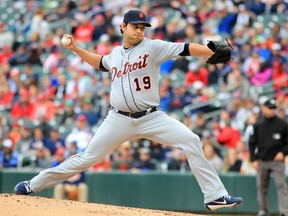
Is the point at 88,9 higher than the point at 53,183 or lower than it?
higher

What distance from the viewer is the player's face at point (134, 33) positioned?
24.6 feet

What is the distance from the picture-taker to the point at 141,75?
7445 millimetres

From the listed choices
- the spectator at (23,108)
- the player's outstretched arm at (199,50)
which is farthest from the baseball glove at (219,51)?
the spectator at (23,108)

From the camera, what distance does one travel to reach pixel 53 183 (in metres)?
7.82

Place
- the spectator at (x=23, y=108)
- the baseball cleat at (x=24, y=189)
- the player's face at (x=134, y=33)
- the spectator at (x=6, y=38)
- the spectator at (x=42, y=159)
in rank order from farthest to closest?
1. the spectator at (x=6, y=38)
2. the spectator at (x=23, y=108)
3. the spectator at (x=42, y=159)
4. the baseball cleat at (x=24, y=189)
5. the player's face at (x=134, y=33)

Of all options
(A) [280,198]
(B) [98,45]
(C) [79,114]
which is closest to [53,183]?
(A) [280,198]

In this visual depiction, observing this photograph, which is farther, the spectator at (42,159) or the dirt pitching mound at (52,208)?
the spectator at (42,159)

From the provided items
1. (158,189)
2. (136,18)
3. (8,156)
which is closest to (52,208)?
(136,18)

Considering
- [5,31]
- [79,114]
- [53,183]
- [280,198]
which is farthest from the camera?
[5,31]

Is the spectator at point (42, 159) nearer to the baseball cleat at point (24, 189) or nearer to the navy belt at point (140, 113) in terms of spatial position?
the baseball cleat at point (24, 189)

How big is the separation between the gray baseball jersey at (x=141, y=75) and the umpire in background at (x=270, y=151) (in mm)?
3945

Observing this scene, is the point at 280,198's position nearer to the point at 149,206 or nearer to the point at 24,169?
the point at 149,206

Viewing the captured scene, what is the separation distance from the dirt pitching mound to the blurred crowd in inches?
196

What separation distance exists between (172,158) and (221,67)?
2.57 m
